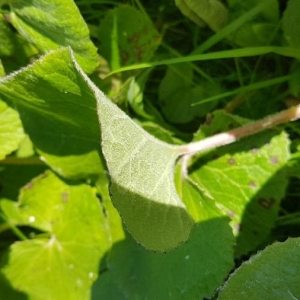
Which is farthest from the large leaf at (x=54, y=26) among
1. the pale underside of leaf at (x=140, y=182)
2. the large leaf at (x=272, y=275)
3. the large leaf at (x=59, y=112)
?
the large leaf at (x=272, y=275)

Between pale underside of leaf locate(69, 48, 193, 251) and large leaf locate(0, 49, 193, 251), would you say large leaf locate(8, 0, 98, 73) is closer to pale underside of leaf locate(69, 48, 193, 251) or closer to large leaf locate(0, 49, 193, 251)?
large leaf locate(0, 49, 193, 251)

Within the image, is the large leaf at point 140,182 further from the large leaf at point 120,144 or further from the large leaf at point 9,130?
the large leaf at point 9,130

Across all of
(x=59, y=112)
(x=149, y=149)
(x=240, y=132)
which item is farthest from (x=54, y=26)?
(x=240, y=132)

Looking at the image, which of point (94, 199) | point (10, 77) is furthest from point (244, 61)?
point (10, 77)

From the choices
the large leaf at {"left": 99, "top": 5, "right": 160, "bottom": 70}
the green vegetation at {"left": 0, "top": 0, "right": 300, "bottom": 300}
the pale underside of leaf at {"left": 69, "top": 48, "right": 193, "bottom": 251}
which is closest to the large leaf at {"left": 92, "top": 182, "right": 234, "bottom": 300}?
the green vegetation at {"left": 0, "top": 0, "right": 300, "bottom": 300}

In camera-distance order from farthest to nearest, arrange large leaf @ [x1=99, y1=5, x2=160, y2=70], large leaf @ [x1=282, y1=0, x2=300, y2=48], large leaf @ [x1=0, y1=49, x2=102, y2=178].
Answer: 1. large leaf @ [x1=99, y1=5, x2=160, y2=70]
2. large leaf @ [x1=282, y1=0, x2=300, y2=48]
3. large leaf @ [x1=0, y1=49, x2=102, y2=178]

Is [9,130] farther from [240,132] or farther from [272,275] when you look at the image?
[272,275]
